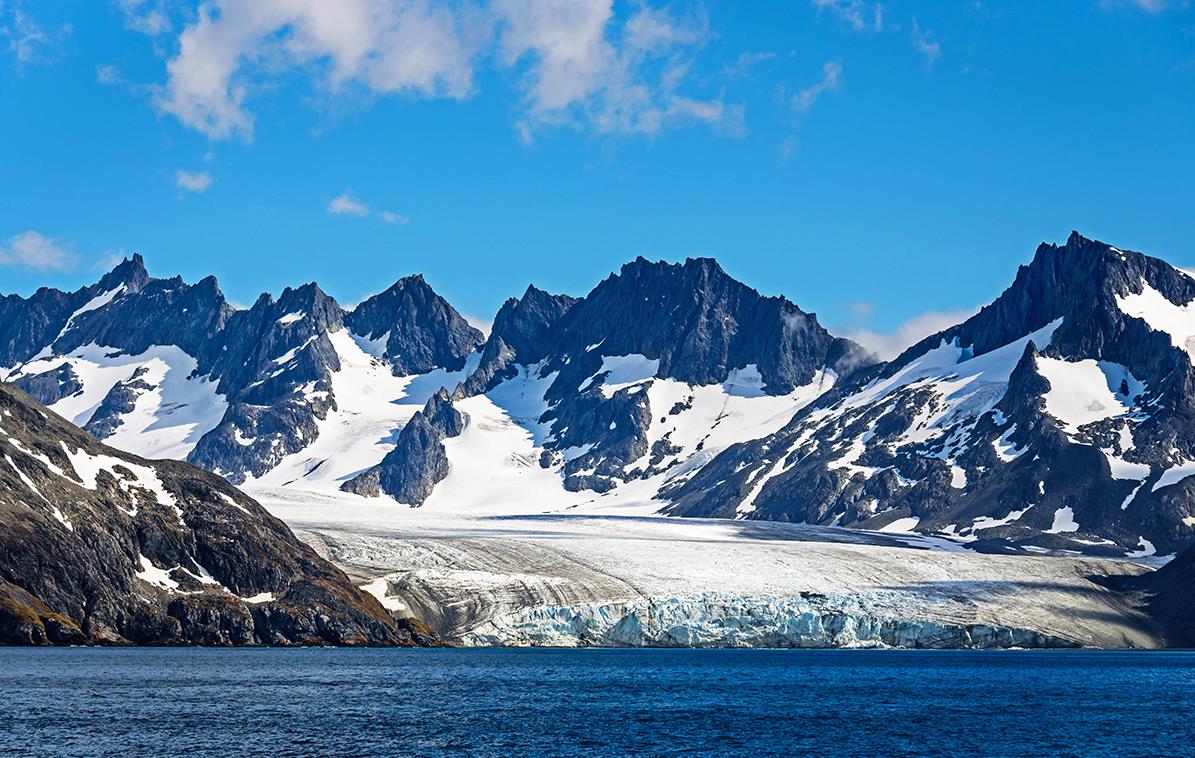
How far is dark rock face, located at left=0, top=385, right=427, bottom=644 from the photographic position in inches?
6289

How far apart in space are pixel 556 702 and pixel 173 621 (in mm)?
68201

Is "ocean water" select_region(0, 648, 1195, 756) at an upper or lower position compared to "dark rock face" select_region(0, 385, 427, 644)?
lower

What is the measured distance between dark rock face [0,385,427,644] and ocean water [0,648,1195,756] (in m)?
7.63

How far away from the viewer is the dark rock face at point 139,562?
524ft

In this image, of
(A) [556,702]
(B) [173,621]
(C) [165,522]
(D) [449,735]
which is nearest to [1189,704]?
A: (A) [556,702]

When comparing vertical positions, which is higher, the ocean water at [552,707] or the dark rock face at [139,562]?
the dark rock face at [139,562]

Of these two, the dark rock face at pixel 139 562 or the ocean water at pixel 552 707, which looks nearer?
the ocean water at pixel 552 707

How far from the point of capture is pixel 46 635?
509ft

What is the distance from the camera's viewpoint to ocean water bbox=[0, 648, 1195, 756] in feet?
292

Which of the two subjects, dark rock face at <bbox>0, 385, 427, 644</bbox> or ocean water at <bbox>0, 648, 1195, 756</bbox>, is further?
dark rock face at <bbox>0, 385, 427, 644</bbox>

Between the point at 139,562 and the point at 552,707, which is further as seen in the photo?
the point at 139,562

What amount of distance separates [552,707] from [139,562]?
3109 inches

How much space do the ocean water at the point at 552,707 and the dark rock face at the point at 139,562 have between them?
7.63 meters

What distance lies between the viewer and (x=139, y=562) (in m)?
174
